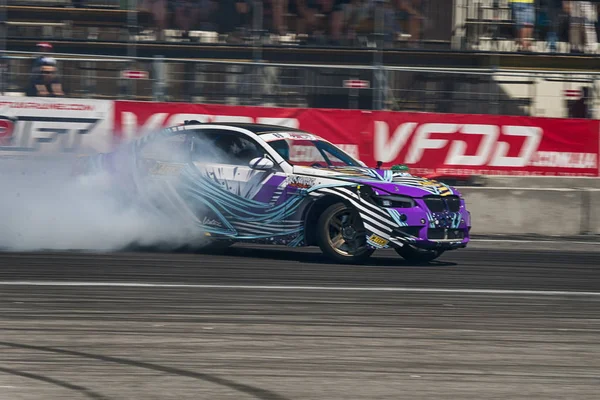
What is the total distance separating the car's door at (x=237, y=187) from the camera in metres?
10.8

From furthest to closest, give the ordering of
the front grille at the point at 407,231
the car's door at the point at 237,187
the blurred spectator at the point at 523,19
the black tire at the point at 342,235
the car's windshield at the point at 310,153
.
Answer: the blurred spectator at the point at 523,19 < the car's windshield at the point at 310,153 < the car's door at the point at 237,187 < the black tire at the point at 342,235 < the front grille at the point at 407,231

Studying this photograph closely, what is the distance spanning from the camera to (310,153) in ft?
36.9

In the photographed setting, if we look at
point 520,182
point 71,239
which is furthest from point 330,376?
point 520,182

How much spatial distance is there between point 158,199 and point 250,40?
6.89 metres

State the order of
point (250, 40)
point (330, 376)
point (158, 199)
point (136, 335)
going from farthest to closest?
point (250, 40), point (158, 199), point (136, 335), point (330, 376)

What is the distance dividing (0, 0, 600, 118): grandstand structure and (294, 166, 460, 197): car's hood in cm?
517

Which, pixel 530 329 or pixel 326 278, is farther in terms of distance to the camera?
pixel 326 278

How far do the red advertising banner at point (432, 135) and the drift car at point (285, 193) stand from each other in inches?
157

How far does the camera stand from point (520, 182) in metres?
15.2

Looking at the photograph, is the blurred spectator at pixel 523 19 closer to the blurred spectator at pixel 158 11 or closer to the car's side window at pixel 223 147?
the blurred spectator at pixel 158 11

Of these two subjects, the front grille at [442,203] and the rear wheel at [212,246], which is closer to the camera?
the front grille at [442,203]

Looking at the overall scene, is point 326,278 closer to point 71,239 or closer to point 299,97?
point 71,239

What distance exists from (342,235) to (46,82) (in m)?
6.85

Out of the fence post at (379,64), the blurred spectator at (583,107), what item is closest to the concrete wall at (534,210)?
the blurred spectator at (583,107)
